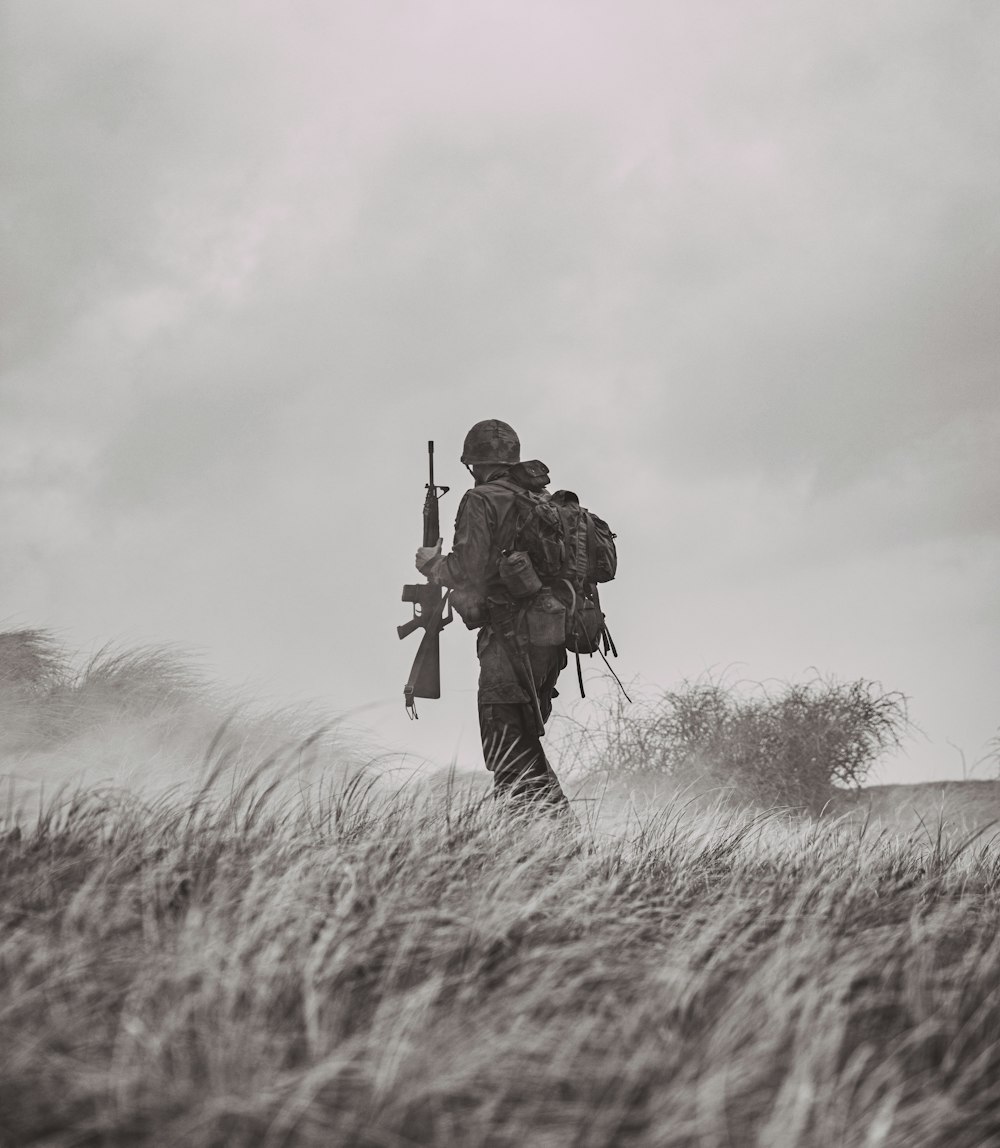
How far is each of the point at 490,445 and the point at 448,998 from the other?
429 centimetres

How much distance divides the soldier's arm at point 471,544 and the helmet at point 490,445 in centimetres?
41

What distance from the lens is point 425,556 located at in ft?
21.7

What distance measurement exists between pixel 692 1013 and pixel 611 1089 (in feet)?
1.58

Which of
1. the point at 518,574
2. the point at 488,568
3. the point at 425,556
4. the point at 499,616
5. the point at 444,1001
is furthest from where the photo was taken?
the point at 425,556

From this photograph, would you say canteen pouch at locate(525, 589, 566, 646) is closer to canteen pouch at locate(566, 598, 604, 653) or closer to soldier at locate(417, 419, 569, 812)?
soldier at locate(417, 419, 569, 812)

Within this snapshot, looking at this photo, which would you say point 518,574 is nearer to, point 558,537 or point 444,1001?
point 558,537

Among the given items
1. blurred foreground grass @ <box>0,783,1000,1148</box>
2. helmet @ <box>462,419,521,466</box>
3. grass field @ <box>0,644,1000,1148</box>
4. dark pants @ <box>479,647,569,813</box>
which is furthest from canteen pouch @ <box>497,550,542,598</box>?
blurred foreground grass @ <box>0,783,1000,1148</box>

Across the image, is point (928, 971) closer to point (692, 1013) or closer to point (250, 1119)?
point (692, 1013)

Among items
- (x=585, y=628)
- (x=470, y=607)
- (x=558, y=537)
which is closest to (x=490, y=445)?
(x=558, y=537)

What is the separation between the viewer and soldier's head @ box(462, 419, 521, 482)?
6.61 m

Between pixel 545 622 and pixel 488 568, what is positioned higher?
pixel 488 568

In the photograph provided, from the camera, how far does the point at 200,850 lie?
3.60m

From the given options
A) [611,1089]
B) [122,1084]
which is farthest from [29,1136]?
[611,1089]

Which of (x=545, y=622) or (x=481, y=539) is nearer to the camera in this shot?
(x=481, y=539)
